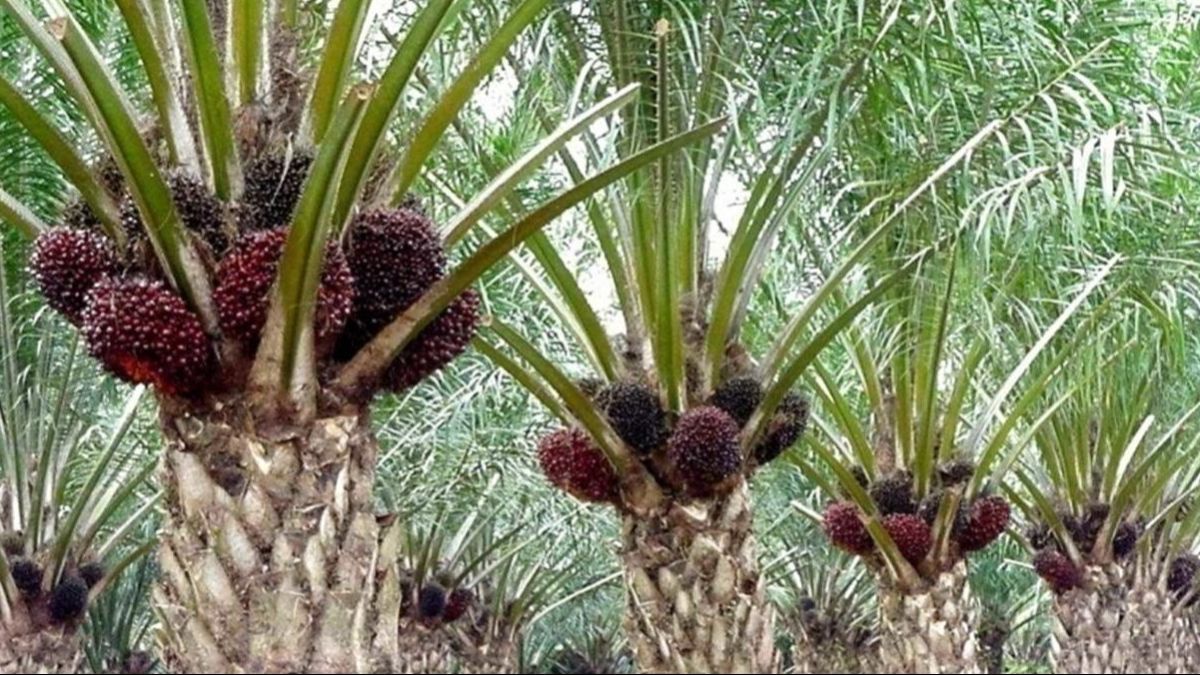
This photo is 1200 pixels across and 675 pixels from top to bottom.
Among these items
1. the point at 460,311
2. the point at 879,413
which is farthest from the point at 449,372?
the point at 460,311

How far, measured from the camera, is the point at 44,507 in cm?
613

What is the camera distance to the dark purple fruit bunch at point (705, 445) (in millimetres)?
4352

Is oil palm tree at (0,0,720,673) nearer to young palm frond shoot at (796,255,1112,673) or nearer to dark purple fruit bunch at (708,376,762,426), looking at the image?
dark purple fruit bunch at (708,376,762,426)

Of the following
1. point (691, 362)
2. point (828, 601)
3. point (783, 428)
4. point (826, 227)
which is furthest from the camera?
point (828, 601)

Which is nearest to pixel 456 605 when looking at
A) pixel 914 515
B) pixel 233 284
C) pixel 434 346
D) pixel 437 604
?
pixel 437 604

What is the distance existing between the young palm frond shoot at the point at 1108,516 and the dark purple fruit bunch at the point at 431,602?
4593 millimetres

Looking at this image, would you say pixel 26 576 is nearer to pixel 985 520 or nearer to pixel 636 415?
pixel 636 415

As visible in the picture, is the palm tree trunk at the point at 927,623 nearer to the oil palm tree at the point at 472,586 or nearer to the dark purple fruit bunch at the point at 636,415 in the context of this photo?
the dark purple fruit bunch at the point at 636,415

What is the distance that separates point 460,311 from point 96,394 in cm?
412

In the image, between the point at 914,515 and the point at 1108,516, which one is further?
the point at 1108,516

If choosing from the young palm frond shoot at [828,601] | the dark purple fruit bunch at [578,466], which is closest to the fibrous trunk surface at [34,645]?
the dark purple fruit bunch at [578,466]

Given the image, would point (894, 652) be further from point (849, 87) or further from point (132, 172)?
point (132, 172)

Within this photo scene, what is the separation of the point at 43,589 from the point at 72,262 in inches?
142

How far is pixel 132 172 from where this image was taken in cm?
272
